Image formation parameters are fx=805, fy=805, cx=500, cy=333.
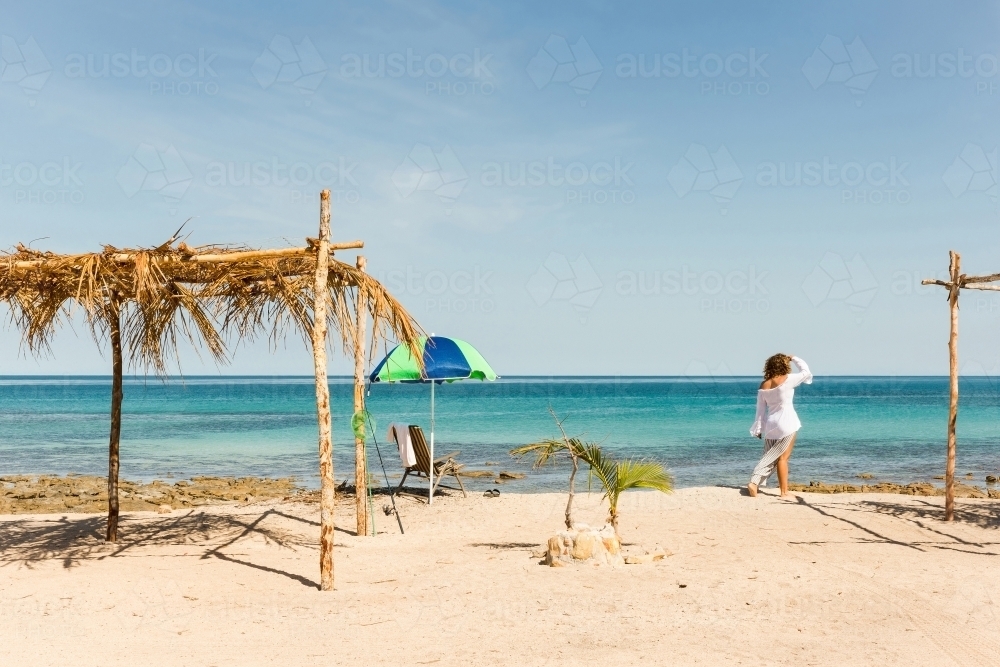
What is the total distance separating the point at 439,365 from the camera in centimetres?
987

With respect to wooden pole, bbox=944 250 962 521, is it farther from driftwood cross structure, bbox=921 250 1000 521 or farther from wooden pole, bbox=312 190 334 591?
wooden pole, bbox=312 190 334 591

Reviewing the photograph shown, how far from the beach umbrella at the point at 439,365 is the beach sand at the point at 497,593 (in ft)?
5.75

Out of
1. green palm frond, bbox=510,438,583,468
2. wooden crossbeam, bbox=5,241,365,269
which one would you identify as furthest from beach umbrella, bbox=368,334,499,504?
wooden crossbeam, bbox=5,241,365,269

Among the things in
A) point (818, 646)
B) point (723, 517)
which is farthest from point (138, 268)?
point (723, 517)

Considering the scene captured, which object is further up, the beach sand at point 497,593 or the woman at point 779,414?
the woman at point 779,414

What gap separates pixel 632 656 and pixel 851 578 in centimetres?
265

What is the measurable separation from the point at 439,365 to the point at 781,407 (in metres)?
4.46

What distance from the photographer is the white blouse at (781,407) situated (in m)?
10.3

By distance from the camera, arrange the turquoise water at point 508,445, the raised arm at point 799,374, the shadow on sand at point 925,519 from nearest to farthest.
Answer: the shadow on sand at point 925,519 → the raised arm at point 799,374 → the turquoise water at point 508,445

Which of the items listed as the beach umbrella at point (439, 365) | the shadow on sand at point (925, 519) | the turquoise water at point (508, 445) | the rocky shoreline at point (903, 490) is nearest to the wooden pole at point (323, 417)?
the beach umbrella at point (439, 365)

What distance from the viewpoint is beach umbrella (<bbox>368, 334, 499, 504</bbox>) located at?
980 cm

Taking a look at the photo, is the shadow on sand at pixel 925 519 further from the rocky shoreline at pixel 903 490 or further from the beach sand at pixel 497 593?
the rocky shoreline at pixel 903 490

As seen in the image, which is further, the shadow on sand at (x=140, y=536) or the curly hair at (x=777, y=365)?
the curly hair at (x=777, y=365)

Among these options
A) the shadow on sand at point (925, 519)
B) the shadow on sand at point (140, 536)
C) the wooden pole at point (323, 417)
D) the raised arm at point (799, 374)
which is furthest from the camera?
the raised arm at point (799, 374)
